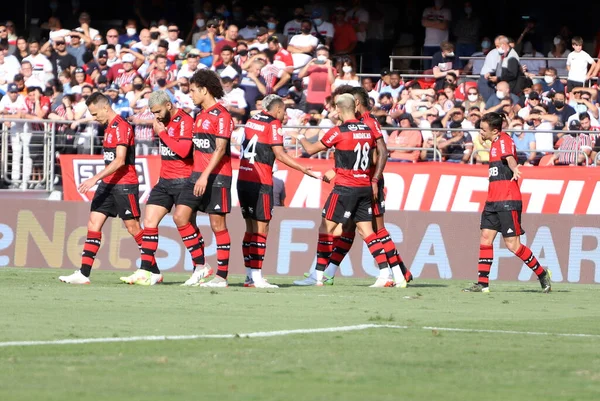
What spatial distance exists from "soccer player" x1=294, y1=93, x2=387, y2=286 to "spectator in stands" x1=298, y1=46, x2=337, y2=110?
32.7 feet

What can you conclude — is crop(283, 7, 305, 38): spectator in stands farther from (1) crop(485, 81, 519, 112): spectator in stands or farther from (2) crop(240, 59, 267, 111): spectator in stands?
(1) crop(485, 81, 519, 112): spectator in stands

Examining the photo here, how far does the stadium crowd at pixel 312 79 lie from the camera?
21906mm

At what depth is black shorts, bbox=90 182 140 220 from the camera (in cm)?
1426

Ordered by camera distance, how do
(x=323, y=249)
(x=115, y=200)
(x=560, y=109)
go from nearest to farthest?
(x=115, y=200), (x=323, y=249), (x=560, y=109)

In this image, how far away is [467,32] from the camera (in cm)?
2761

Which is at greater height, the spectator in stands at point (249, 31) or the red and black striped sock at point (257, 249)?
the spectator in stands at point (249, 31)

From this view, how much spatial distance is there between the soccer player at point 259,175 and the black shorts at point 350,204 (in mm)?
769

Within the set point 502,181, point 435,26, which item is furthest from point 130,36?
point 502,181

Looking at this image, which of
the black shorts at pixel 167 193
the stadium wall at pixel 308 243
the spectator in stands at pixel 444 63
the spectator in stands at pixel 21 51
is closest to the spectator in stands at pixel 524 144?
the stadium wall at pixel 308 243

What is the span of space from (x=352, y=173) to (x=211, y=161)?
195cm

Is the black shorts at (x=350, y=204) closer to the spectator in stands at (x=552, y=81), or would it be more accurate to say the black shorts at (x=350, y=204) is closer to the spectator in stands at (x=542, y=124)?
the spectator in stands at (x=542, y=124)

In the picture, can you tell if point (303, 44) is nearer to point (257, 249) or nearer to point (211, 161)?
point (257, 249)

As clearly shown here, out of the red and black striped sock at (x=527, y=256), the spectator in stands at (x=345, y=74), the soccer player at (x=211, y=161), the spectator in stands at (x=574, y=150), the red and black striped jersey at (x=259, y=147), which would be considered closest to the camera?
the soccer player at (x=211, y=161)

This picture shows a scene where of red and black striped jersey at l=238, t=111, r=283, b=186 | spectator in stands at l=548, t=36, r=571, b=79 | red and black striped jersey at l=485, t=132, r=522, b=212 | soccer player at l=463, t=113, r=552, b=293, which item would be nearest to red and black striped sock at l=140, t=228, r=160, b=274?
red and black striped jersey at l=238, t=111, r=283, b=186
